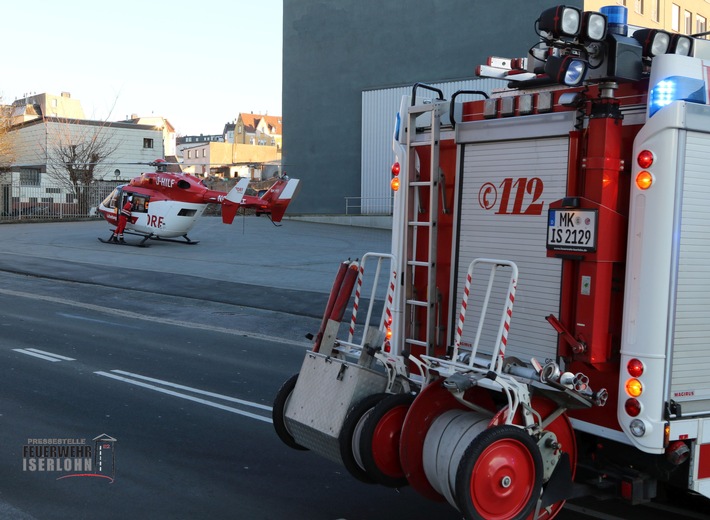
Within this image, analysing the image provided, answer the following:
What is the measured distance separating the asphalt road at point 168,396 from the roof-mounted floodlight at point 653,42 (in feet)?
10.2

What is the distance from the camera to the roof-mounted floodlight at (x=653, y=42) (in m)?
4.69

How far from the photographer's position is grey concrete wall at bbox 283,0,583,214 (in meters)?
36.4

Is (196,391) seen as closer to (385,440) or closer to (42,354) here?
(42,354)

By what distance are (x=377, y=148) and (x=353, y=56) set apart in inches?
205

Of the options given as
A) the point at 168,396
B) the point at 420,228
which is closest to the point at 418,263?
the point at 420,228

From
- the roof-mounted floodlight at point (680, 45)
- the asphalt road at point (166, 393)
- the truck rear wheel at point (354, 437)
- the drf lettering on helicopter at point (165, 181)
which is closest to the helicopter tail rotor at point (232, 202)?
the drf lettering on helicopter at point (165, 181)

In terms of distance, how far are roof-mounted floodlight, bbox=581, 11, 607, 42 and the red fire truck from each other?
1 centimetres

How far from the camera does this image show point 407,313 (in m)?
5.76

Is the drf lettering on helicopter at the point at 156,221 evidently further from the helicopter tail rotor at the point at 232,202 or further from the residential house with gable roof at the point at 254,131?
the residential house with gable roof at the point at 254,131

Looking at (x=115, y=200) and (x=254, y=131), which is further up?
(x=254, y=131)

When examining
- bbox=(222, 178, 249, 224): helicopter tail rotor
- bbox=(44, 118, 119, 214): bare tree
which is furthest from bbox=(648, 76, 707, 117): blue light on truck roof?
bbox=(44, 118, 119, 214): bare tree

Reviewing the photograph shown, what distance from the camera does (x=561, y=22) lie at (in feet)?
14.1

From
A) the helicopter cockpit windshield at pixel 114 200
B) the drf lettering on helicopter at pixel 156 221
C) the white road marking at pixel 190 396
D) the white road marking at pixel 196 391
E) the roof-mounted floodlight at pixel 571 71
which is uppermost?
the roof-mounted floodlight at pixel 571 71

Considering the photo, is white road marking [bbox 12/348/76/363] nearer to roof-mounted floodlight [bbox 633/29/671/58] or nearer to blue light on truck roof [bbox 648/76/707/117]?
roof-mounted floodlight [bbox 633/29/671/58]
